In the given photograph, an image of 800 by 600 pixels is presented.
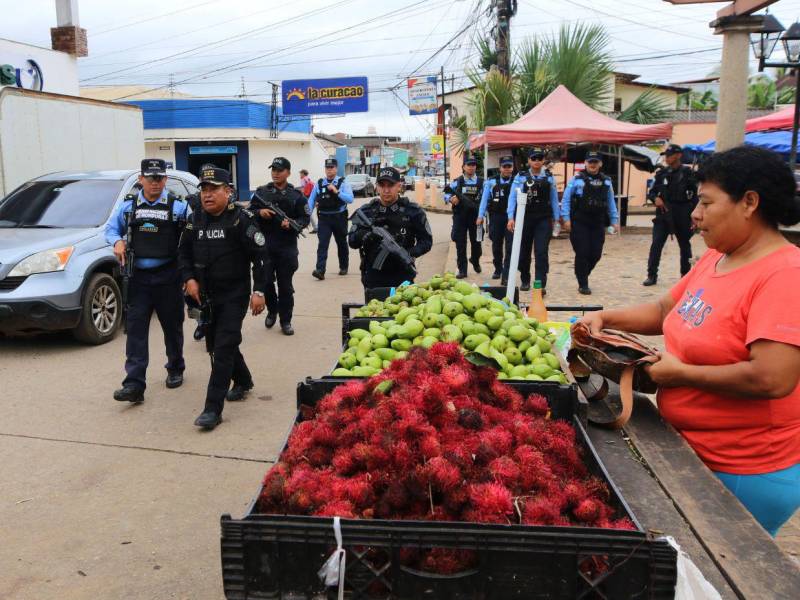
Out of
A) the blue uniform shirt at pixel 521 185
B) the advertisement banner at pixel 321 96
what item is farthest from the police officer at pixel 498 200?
the advertisement banner at pixel 321 96

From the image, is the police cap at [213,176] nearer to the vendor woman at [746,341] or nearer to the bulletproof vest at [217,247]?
the bulletproof vest at [217,247]

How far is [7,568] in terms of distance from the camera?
148 inches

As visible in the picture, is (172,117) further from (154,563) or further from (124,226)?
(154,563)

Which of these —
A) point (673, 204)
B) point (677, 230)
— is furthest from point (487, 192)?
point (677, 230)

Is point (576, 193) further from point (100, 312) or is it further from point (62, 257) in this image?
point (62, 257)

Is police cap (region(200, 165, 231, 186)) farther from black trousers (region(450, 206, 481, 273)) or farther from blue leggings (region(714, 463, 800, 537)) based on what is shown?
black trousers (region(450, 206, 481, 273))

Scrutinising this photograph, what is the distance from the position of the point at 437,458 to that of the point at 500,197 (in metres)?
10.0

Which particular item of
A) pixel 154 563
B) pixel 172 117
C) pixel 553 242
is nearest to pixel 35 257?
pixel 154 563

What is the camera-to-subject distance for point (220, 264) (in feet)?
19.6

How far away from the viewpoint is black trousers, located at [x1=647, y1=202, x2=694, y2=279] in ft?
37.1

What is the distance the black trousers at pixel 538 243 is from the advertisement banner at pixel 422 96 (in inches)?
1255

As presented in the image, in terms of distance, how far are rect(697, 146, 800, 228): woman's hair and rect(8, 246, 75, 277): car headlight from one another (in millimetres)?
7234

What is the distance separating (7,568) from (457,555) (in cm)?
293

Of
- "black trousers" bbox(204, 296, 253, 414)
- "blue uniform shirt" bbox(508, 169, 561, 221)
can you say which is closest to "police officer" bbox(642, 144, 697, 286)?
"blue uniform shirt" bbox(508, 169, 561, 221)
